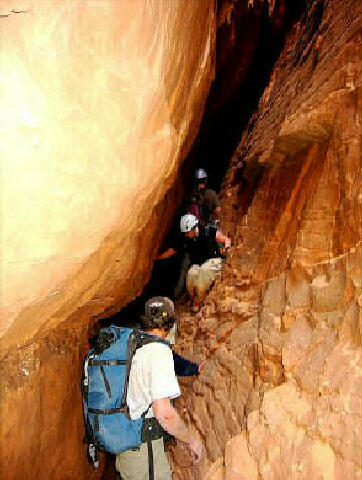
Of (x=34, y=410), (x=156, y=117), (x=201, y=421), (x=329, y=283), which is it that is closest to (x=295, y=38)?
(x=156, y=117)

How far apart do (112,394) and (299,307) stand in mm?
1325

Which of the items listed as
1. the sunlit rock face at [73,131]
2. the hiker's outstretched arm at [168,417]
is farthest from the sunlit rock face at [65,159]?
the hiker's outstretched arm at [168,417]

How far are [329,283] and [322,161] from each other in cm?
92

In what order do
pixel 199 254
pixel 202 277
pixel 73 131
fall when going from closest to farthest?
pixel 73 131 < pixel 202 277 < pixel 199 254

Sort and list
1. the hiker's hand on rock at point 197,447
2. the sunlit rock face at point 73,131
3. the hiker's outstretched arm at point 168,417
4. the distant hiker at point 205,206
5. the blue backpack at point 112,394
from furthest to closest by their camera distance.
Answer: the distant hiker at point 205,206 → the hiker's hand on rock at point 197,447 → the blue backpack at point 112,394 → the hiker's outstretched arm at point 168,417 → the sunlit rock face at point 73,131

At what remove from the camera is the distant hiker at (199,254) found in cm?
484

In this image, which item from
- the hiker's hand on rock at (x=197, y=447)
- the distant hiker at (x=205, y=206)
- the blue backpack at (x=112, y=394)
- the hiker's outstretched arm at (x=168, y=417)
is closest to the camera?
the hiker's outstretched arm at (x=168, y=417)

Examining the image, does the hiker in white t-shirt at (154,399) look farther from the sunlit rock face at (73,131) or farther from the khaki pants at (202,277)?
the khaki pants at (202,277)

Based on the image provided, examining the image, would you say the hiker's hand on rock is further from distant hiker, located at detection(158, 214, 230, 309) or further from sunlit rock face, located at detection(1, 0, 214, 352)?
distant hiker, located at detection(158, 214, 230, 309)

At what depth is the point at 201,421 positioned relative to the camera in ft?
10.0

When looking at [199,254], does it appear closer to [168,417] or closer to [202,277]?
[202,277]

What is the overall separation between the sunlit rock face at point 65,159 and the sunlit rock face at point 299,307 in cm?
102

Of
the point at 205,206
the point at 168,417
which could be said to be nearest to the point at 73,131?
the point at 168,417

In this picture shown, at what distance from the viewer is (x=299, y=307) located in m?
2.52
